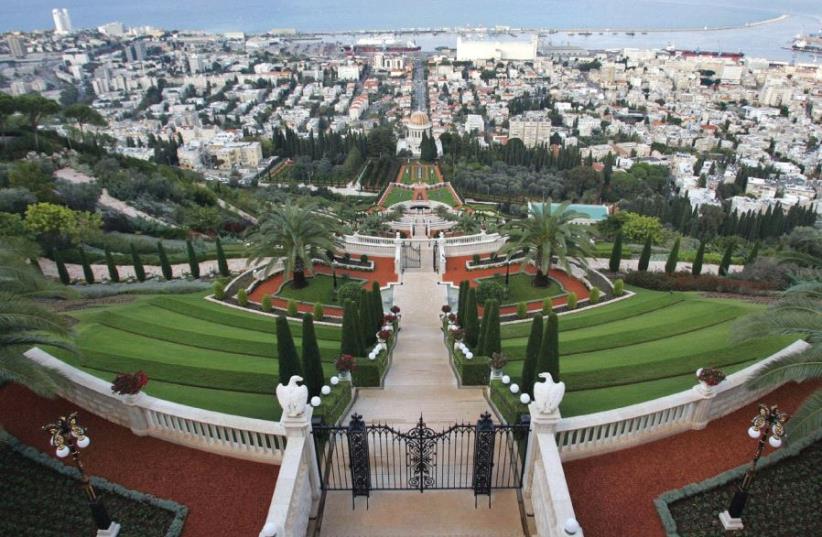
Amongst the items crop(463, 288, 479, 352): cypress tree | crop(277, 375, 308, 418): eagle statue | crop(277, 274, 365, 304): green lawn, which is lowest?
crop(277, 274, 365, 304): green lawn

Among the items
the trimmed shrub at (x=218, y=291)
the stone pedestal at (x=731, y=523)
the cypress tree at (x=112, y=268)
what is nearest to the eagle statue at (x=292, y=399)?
the stone pedestal at (x=731, y=523)

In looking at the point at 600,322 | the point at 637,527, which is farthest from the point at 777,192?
the point at 637,527

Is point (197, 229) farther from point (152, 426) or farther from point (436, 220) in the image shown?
point (152, 426)

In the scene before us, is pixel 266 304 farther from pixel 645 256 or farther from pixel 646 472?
pixel 645 256

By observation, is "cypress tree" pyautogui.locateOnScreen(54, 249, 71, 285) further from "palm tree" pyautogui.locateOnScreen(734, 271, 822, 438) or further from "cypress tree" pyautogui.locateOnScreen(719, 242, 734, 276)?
"cypress tree" pyautogui.locateOnScreen(719, 242, 734, 276)

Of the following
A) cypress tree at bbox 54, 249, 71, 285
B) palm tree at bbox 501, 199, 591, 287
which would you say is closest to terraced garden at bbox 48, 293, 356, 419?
cypress tree at bbox 54, 249, 71, 285

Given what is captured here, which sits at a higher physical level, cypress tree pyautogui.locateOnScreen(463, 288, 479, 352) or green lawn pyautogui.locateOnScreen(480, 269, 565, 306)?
cypress tree pyautogui.locateOnScreen(463, 288, 479, 352)

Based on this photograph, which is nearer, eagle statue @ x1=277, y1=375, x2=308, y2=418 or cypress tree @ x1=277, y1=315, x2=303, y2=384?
eagle statue @ x1=277, y1=375, x2=308, y2=418
